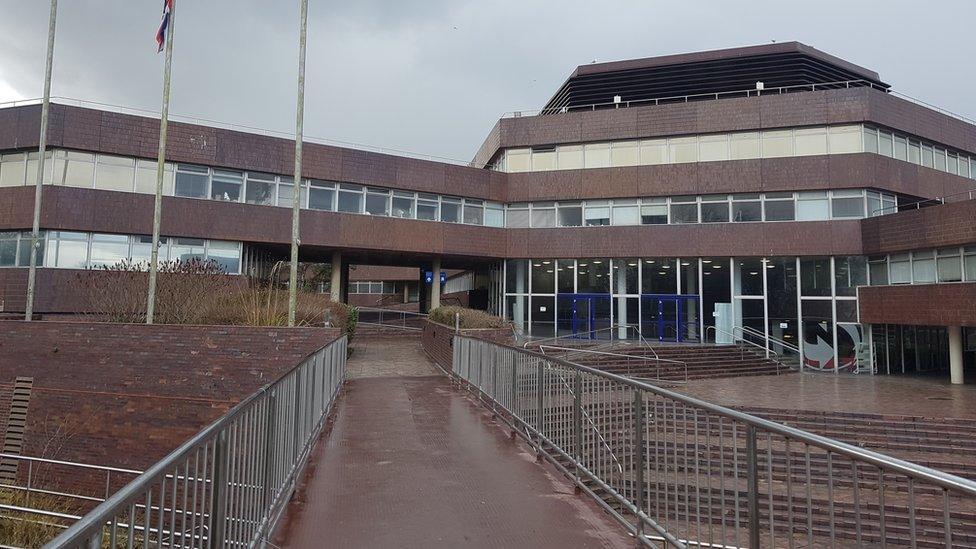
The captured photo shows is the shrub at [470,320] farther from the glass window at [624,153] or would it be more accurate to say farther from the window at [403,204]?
the glass window at [624,153]

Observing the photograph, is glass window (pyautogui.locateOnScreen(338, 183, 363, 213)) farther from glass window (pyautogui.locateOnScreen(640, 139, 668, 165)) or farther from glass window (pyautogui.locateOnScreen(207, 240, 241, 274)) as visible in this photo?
glass window (pyautogui.locateOnScreen(640, 139, 668, 165))

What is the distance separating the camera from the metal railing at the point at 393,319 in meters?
32.1

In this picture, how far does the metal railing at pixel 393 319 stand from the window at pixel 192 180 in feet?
37.0

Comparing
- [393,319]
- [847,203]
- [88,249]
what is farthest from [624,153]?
[88,249]

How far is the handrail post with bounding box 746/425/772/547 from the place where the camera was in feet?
9.23

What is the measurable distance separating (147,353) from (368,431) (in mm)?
7948

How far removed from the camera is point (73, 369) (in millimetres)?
13109

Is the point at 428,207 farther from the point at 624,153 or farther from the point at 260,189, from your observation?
the point at 624,153

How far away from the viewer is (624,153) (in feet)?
87.0

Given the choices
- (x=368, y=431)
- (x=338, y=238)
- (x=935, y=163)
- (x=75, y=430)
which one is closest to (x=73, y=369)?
(x=75, y=430)

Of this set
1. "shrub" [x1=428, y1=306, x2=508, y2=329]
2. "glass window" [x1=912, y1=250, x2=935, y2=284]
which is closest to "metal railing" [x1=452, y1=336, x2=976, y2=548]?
"shrub" [x1=428, y1=306, x2=508, y2=329]

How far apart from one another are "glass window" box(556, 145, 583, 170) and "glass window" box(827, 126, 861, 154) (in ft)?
35.1

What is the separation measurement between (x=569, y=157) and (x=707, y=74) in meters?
10.7

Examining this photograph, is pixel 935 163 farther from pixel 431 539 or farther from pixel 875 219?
pixel 431 539
